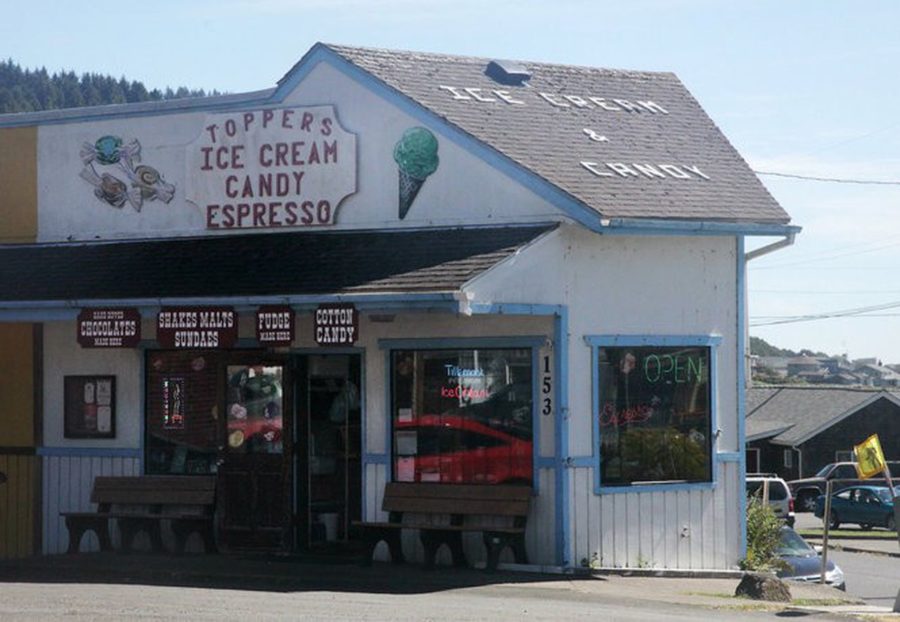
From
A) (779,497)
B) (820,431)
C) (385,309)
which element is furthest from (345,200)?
(820,431)

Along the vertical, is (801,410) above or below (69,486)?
above

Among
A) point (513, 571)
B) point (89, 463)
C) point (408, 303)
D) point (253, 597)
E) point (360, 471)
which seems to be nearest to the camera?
point (253, 597)

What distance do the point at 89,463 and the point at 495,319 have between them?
569 cm

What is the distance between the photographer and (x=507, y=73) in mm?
19938

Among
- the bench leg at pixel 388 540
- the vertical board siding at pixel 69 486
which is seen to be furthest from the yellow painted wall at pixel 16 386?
the bench leg at pixel 388 540

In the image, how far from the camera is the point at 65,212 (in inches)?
797

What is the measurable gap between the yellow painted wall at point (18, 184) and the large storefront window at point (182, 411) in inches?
106

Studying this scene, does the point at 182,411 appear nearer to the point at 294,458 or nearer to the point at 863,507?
the point at 294,458

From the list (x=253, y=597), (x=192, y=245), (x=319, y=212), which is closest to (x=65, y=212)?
(x=192, y=245)

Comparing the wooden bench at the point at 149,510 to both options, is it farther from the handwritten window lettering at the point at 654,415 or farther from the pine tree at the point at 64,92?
the pine tree at the point at 64,92

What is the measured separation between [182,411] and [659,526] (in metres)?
5.80

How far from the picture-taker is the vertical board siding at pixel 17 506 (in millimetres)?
20156

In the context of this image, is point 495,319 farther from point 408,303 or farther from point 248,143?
point 248,143

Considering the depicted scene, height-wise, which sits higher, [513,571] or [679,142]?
[679,142]
